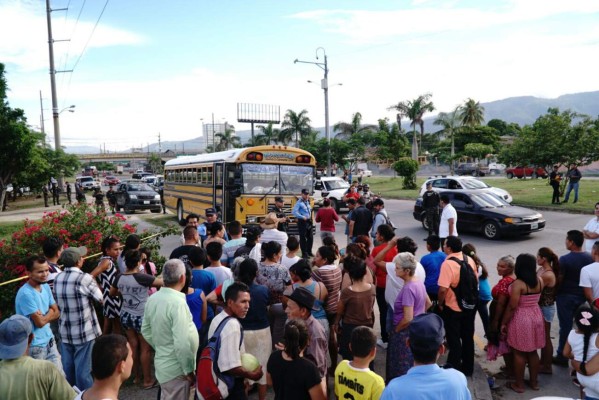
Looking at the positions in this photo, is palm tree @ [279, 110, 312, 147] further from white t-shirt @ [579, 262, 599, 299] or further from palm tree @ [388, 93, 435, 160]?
white t-shirt @ [579, 262, 599, 299]

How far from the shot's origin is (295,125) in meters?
53.3

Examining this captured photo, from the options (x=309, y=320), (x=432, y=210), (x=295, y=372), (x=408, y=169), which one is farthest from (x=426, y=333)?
(x=408, y=169)

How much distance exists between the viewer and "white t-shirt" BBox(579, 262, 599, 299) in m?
4.86

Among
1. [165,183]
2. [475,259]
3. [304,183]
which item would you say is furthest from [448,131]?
[475,259]

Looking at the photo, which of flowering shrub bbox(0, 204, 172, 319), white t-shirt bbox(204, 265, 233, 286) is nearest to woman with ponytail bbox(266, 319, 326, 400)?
white t-shirt bbox(204, 265, 233, 286)

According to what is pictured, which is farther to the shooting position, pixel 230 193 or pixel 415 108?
pixel 415 108

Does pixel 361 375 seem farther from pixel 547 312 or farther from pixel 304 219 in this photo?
pixel 304 219

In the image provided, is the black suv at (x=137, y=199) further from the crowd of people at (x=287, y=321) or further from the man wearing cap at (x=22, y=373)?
the man wearing cap at (x=22, y=373)

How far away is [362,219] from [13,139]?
949 inches

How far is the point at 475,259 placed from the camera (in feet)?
18.1

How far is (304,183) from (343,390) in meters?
10.7

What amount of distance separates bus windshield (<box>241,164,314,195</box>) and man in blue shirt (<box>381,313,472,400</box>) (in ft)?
34.1

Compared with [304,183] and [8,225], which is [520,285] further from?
[8,225]

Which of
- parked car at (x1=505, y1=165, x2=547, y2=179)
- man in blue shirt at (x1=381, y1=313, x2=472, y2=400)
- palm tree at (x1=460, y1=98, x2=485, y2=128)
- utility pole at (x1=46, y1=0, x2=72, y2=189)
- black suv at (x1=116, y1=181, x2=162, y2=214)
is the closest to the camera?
man in blue shirt at (x1=381, y1=313, x2=472, y2=400)
